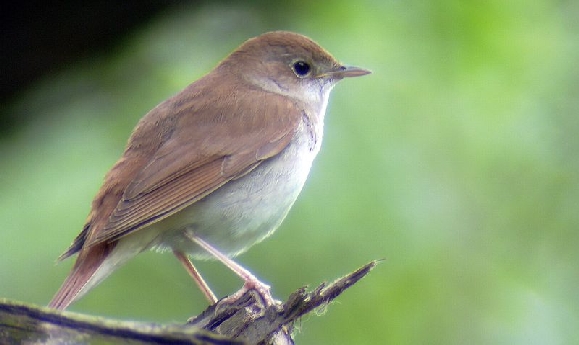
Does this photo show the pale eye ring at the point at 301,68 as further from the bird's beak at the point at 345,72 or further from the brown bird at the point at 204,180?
the brown bird at the point at 204,180

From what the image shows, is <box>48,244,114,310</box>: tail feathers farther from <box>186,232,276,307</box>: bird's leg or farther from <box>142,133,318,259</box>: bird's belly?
<box>186,232,276,307</box>: bird's leg

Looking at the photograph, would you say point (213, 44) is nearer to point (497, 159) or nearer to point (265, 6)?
point (265, 6)

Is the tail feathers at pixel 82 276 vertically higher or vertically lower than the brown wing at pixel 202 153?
lower

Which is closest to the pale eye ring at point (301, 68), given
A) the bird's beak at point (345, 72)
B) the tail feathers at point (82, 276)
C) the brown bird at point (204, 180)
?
the bird's beak at point (345, 72)

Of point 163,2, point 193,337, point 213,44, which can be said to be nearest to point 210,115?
point 163,2

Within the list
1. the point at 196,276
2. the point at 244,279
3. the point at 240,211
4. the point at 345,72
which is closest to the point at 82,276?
the point at 244,279

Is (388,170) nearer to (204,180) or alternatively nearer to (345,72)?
(345,72)

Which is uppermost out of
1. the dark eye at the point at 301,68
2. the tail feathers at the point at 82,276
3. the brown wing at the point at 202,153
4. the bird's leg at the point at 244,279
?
the dark eye at the point at 301,68

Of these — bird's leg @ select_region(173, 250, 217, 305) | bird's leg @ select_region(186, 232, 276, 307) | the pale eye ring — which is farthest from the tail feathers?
the pale eye ring
